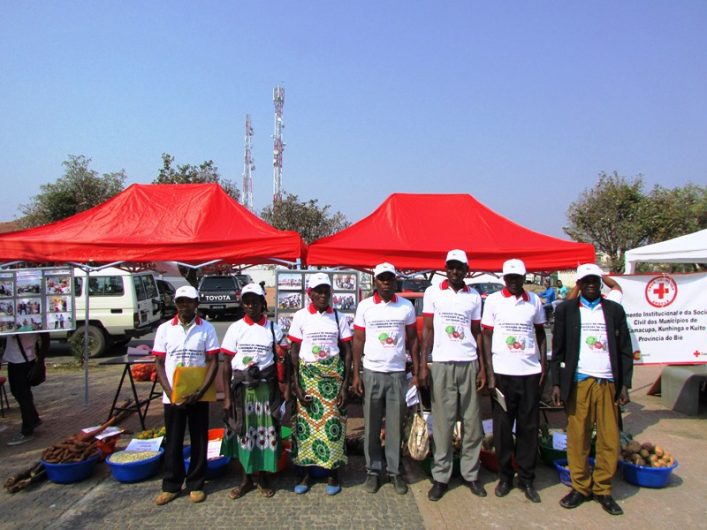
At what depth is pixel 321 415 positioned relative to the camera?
420cm

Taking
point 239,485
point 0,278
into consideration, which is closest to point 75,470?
point 239,485

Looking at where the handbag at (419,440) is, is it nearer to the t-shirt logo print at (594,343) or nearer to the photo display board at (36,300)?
the t-shirt logo print at (594,343)

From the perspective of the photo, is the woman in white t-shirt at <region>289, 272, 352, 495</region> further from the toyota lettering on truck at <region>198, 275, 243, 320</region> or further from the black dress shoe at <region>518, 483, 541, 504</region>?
the toyota lettering on truck at <region>198, 275, 243, 320</region>

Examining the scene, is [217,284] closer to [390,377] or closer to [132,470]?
[132,470]

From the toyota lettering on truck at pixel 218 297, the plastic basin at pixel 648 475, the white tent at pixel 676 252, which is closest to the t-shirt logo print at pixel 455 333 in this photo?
the plastic basin at pixel 648 475

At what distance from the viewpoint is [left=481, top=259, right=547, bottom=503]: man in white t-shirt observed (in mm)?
4090

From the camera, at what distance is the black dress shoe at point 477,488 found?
13.7 ft

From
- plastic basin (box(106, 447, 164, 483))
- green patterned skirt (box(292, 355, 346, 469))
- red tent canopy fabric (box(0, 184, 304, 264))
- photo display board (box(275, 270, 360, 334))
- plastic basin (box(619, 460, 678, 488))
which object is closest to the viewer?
green patterned skirt (box(292, 355, 346, 469))

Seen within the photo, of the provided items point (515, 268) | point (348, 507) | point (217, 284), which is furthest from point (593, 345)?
point (217, 284)

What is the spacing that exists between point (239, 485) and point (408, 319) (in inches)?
80.9

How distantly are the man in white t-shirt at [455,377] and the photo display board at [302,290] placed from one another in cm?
187

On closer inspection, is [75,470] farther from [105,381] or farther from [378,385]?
[105,381]

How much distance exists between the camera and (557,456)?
4746mm

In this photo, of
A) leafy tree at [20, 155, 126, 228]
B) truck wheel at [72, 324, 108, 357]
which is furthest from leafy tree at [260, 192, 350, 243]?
truck wheel at [72, 324, 108, 357]
